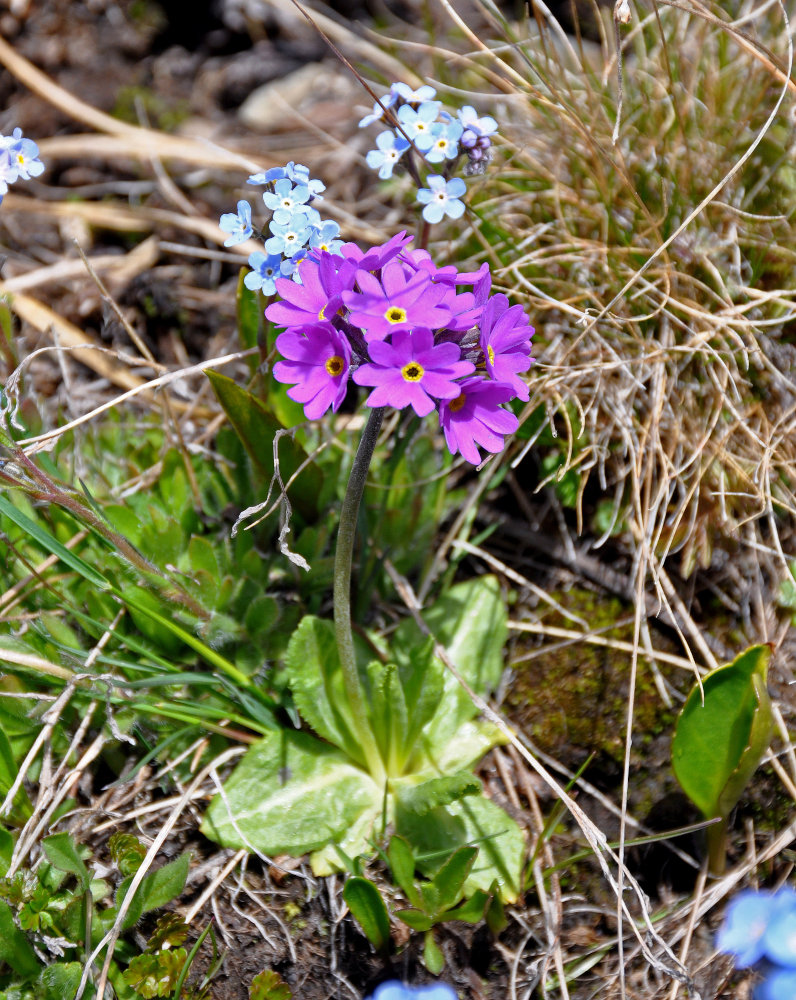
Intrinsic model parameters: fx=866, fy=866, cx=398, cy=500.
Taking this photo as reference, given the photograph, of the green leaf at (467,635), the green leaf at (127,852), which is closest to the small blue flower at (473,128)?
the green leaf at (467,635)

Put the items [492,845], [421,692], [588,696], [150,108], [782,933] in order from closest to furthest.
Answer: [782,933] → [492,845] → [421,692] → [588,696] → [150,108]

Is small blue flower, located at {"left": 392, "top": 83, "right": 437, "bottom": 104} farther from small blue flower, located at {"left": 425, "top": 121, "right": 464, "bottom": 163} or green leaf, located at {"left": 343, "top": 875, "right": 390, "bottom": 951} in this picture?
green leaf, located at {"left": 343, "top": 875, "right": 390, "bottom": 951}

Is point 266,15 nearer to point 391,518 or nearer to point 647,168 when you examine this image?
point 647,168

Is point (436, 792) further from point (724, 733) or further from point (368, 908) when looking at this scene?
point (724, 733)

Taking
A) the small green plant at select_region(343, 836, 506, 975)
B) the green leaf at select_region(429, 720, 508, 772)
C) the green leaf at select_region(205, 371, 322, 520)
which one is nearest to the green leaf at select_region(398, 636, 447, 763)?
the green leaf at select_region(429, 720, 508, 772)

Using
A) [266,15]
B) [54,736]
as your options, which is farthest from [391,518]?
[266,15]

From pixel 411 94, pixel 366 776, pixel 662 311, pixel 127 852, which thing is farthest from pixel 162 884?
pixel 662 311
